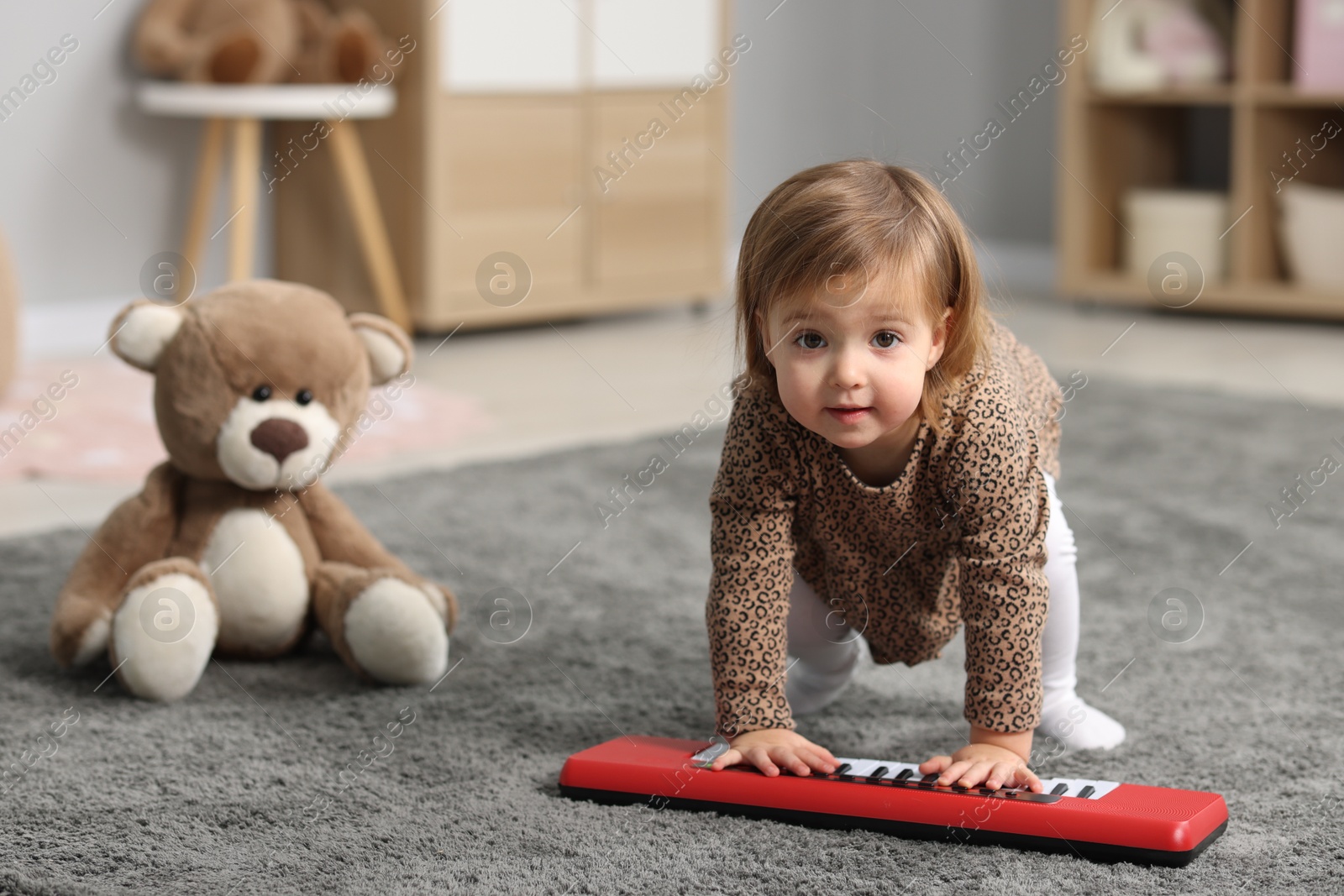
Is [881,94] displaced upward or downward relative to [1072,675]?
upward

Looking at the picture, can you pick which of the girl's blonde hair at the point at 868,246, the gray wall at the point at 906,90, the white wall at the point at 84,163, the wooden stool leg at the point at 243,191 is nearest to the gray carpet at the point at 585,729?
the girl's blonde hair at the point at 868,246

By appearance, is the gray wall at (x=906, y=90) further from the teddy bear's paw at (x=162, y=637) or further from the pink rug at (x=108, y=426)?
the teddy bear's paw at (x=162, y=637)

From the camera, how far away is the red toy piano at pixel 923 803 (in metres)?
0.81

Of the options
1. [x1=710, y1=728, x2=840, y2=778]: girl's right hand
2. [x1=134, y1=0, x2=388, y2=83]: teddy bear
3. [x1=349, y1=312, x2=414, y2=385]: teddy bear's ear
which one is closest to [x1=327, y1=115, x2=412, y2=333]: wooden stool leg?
[x1=134, y1=0, x2=388, y2=83]: teddy bear

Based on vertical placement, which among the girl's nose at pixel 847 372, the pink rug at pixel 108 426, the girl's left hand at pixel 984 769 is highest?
the girl's nose at pixel 847 372

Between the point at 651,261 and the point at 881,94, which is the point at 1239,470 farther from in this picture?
the point at 881,94

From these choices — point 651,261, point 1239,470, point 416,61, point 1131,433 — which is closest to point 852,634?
point 1239,470

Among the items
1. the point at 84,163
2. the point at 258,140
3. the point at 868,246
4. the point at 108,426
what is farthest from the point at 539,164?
the point at 868,246

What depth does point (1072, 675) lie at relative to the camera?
101 cm

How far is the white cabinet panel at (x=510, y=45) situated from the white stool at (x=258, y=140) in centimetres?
14

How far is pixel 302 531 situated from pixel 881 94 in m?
2.87

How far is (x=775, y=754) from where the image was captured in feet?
2.96

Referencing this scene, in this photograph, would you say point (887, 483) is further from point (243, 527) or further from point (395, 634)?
point (243, 527)

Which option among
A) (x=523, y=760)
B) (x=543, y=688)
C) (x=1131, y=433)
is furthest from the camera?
(x=1131, y=433)
